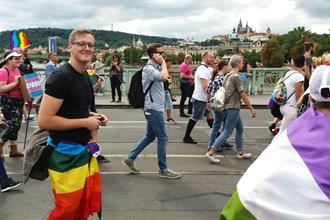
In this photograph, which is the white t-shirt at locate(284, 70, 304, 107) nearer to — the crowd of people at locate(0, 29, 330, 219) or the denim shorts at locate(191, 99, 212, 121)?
the crowd of people at locate(0, 29, 330, 219)

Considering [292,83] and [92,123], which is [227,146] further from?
[92,123]

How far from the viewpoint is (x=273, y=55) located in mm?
93125

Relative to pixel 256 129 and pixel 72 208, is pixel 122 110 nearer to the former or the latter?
pixel 256 129

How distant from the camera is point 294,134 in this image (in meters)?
2.08

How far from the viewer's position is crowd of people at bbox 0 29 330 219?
3.21m

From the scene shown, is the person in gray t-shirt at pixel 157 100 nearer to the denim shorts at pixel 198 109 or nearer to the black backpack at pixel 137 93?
the black backpack at pixel 137 93

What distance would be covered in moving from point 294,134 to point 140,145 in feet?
13.9

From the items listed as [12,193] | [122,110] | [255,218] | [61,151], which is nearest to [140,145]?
[12,193]

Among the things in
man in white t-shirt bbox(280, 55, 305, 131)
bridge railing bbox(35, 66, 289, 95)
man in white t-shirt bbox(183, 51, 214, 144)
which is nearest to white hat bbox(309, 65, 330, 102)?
man in white t-shirt bbox(280, 55, 305, 131)

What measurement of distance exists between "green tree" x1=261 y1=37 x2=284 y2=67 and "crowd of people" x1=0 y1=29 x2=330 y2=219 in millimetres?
84933

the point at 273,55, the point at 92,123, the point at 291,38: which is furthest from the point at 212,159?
the point at 291,38

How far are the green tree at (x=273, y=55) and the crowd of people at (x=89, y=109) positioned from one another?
84.9m

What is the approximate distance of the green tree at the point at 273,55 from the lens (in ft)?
302

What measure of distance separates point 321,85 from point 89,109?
2.15 metres
